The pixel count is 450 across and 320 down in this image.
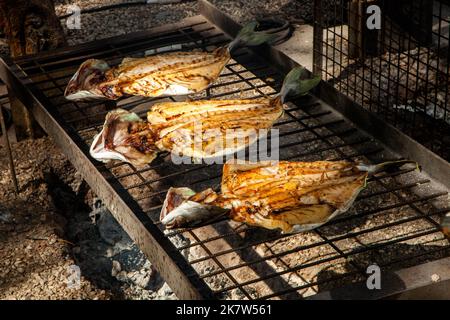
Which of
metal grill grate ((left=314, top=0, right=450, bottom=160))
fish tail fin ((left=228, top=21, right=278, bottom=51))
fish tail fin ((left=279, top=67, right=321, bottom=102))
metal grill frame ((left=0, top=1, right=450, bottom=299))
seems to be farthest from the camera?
metal grill grate ((left=314, top=0, right=450, bottom=160))

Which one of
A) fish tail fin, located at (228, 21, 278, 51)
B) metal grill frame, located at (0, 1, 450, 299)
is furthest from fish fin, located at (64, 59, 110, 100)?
fish tail fin, located at (228, 21, 278, 51)

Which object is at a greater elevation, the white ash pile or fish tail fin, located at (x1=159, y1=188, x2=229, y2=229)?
fish tail fin, located at (x1=159, y1=188, x2=229, y2=229)

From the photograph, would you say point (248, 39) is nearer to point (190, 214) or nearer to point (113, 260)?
point (113, 260)

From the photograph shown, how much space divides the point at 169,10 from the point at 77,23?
877 millimetres

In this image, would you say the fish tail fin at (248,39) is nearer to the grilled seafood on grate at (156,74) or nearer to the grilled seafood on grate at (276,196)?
the grilled seafood on grate at (156,74)

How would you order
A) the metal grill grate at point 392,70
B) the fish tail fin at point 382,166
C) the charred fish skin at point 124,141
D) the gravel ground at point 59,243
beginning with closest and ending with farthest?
the fish tail fin at point 382,166 < the charred fish skin at point 124,141 < the gravel ground at point 59,243 < the metal grill grate at point 392,70

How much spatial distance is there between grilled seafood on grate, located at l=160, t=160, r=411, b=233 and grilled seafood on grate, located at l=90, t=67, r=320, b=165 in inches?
8.6

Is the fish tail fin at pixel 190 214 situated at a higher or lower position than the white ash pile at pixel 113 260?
higher

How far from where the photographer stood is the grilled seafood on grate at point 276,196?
133 inches

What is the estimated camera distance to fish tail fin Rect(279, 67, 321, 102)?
13.9ft

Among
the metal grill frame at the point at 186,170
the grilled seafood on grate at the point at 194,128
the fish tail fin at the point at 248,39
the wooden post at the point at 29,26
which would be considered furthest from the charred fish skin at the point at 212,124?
the wooden post at the point at 29,26

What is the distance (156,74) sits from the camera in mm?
4664

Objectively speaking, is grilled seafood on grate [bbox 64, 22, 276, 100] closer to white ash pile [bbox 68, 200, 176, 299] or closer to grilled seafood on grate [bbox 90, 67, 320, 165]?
grilled seafood on grate [bbox 90, 67, 320, 165]

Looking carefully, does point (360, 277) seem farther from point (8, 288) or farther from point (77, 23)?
point (77, 23)
